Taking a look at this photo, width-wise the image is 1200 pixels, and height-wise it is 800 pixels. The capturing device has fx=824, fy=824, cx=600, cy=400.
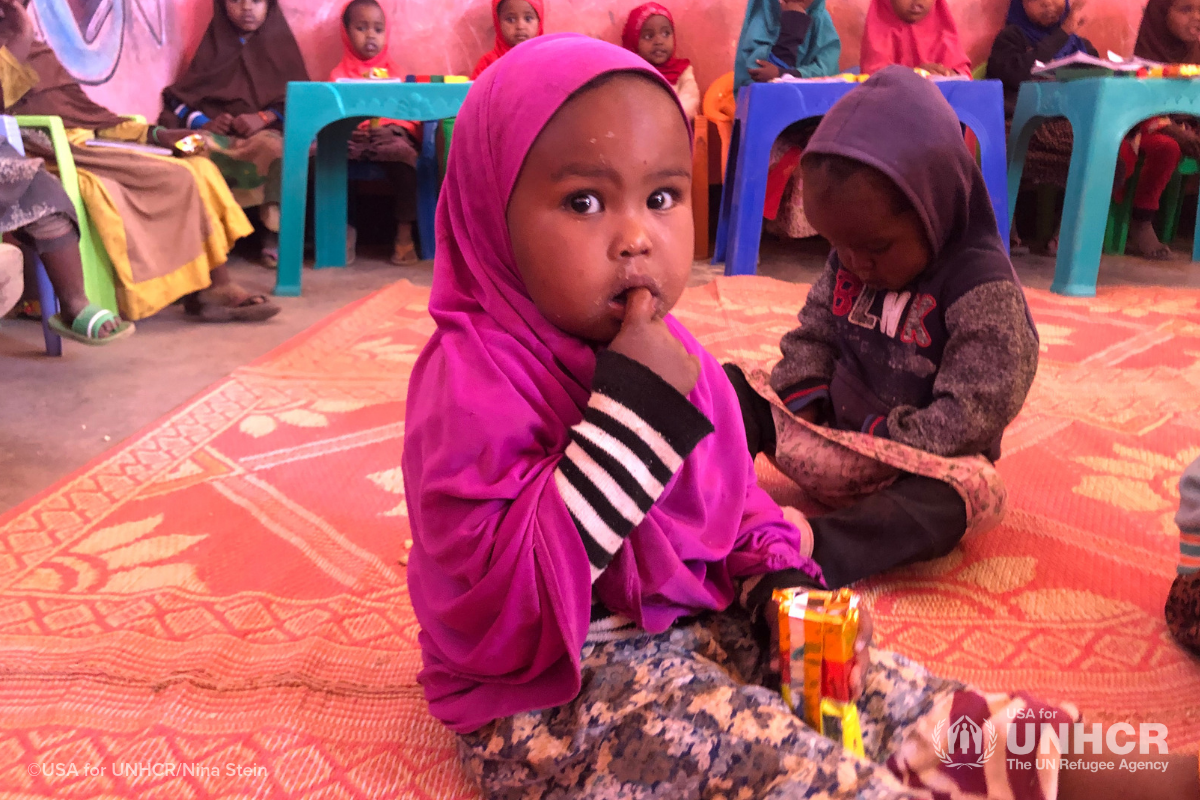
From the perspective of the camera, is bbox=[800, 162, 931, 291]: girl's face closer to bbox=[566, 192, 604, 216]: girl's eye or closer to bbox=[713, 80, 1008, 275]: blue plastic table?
bbox=[566, 192, 604, 216]: girl's eye

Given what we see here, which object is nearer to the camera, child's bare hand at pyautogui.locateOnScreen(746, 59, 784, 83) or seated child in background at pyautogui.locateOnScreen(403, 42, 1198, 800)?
seated child in background at pyautogui.locateOnScreen(403, 42, 1198, 800)

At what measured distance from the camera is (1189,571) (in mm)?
896

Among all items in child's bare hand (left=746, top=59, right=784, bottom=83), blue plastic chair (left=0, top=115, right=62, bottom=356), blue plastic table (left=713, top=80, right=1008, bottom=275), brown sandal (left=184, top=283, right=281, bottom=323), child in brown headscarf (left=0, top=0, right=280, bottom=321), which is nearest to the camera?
blue plastic chair (left=0, top=115, right=62, bottom=356)

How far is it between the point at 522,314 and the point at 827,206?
60 centimetres

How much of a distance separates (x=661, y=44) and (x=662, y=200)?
333 cm

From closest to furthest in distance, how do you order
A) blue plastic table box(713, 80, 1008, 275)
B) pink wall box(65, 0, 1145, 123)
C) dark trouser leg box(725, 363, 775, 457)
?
1. dark trouser leg box(725, 363, 775, 457)
2. blue plastic table box(713, 80, 1008, 275)
3. pink wall box(65, 0, 1145, 123)

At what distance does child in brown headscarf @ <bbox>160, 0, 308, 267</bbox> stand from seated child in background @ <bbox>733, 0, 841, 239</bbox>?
1.93 m

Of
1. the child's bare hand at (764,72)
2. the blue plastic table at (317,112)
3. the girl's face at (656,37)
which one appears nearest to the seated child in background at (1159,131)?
the child's bare hand at (764,72)

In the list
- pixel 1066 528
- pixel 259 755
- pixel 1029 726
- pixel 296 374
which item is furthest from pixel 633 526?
pixel 296 374

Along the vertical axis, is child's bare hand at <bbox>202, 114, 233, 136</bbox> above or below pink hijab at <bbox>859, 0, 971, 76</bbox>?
below

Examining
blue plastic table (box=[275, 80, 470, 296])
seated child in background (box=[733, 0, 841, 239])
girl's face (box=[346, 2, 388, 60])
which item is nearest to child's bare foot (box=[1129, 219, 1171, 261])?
seated child in background (box=[733, 0, 841, 239])

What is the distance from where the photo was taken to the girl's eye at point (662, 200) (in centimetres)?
62

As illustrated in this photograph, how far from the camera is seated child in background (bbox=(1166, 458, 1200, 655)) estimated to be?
88cm

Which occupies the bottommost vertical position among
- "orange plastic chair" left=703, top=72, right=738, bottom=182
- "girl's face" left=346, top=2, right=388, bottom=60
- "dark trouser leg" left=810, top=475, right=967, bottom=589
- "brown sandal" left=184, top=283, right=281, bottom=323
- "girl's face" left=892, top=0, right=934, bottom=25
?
"brown sandal" left=184, top=283, right=281, bottom=323
